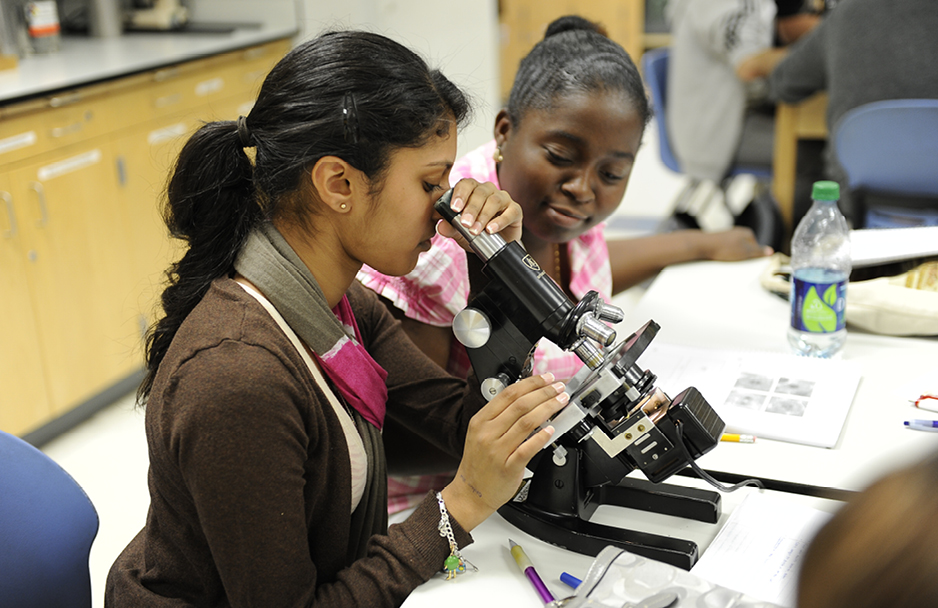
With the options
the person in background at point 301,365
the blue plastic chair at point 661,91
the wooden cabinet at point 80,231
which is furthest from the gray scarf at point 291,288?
the blue plastic chair at point 661,91

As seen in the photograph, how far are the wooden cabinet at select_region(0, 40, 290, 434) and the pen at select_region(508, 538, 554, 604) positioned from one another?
189 cm

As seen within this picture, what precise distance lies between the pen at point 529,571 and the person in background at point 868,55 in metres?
2.21

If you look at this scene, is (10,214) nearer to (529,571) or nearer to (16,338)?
(16,338)

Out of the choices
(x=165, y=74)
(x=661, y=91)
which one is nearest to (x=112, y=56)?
(x=165, y=74)

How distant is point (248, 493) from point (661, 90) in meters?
3.37

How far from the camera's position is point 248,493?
93cm

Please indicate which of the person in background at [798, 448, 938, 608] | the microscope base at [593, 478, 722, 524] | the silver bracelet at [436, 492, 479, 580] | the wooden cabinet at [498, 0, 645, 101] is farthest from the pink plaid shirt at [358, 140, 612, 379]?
the wooden cabinet at [498, 0, 645, 101]

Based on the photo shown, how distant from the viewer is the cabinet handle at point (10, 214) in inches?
102

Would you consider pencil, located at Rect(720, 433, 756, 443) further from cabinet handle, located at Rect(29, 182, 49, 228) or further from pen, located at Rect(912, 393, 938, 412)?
cabinet handle, located at Rect(29, 182, 49, 228)

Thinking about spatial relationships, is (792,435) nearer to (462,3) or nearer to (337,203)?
(337,203)

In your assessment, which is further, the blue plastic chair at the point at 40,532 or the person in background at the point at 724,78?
the person in background at the point at 724,78

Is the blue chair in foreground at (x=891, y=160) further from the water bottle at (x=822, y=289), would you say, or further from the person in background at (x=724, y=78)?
the water bottle at (x=822, y=289)

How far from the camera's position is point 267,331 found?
1017 mm

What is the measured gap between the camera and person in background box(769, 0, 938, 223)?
2555 mm
